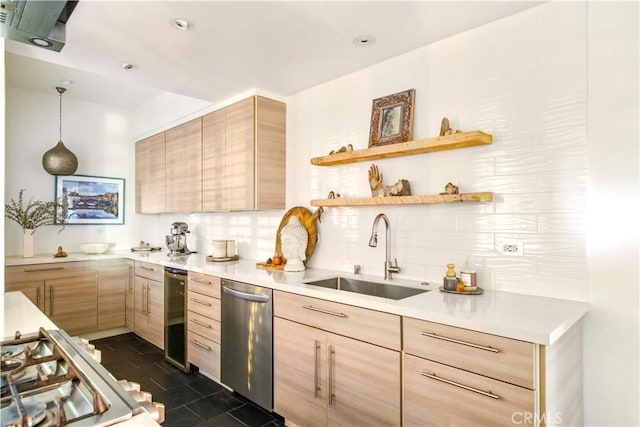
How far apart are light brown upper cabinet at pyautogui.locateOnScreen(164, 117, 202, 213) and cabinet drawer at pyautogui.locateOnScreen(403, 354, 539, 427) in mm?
2806

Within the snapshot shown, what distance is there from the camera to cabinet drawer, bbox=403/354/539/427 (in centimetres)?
143

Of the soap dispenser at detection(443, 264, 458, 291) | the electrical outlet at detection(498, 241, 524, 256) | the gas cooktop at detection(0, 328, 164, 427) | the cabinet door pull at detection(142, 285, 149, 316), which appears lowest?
the cabinet door pull at detection(142, 285, 149, 316)

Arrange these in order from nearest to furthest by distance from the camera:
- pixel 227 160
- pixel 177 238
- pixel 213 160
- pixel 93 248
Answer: pixel 227 160, pixel 213 160, pixel 177 238, pixel 93 248

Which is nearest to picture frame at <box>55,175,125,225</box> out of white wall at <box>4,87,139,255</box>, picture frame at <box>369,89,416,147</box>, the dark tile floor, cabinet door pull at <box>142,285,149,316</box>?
white wall at <box>4,87,139,255</box>

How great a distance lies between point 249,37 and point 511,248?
197 cm

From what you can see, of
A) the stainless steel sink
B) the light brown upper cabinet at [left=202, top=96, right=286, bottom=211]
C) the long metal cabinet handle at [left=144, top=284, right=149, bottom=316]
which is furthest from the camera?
the long metal cabinet handle at [left=144, top=284, right=149, bottom=316]

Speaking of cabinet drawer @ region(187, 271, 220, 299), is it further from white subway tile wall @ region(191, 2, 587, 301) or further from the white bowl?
the white bowl

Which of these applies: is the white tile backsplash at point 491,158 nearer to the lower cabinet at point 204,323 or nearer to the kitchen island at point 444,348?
the kitchen island at point 444,348

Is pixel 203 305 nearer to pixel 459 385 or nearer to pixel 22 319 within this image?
pixel 22 319

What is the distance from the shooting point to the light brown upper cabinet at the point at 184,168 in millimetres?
3855

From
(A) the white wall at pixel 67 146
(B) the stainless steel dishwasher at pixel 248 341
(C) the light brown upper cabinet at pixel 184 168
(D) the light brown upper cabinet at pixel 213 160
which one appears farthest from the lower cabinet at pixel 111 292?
(B) the stainless steel dishwasher at pixel 248 341

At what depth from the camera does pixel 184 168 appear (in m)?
4.05

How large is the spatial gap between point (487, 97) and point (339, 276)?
1.49 meters

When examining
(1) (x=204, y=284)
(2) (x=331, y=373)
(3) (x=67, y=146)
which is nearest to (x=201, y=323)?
(1) (x=204, y=284)
